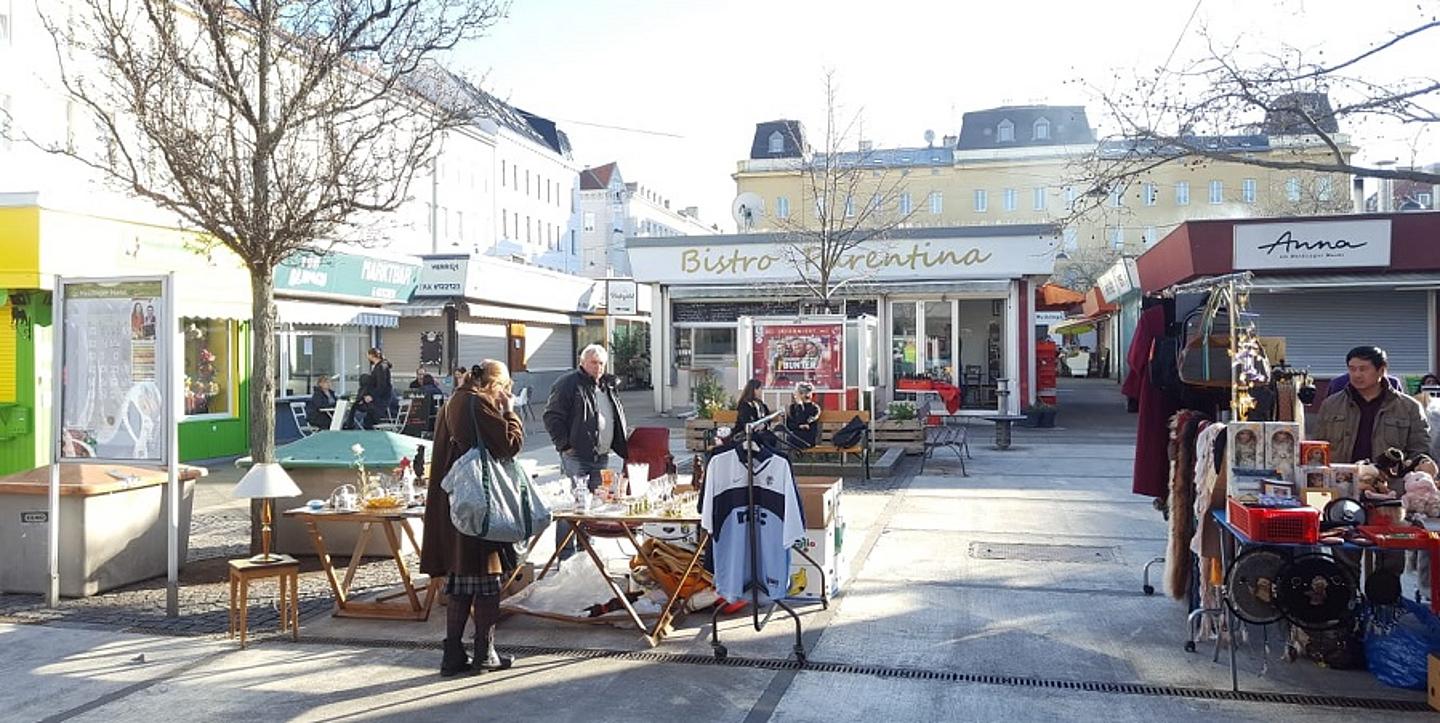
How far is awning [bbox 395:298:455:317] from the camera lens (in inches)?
932

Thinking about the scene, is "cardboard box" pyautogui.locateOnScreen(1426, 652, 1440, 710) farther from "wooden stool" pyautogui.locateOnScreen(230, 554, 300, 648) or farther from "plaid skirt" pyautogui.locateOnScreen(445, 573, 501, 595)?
"wooden stool" pyautogui.locateOnScreen(230, 554, 300, 648)

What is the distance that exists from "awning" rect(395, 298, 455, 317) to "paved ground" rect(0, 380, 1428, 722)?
674 inches

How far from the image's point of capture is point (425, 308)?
2377 centimetres

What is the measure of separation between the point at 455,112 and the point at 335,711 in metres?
5.14

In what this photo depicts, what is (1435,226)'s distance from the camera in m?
17.5

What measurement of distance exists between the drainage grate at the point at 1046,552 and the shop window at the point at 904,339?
1362cm

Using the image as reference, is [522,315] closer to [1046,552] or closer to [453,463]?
[1046,552]

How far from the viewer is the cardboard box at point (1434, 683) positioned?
15.9ft

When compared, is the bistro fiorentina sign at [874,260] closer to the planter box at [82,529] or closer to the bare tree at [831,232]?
the bare tree at [831,232]

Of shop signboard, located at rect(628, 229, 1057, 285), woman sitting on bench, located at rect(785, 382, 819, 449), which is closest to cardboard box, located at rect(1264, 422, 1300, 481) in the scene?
woman sitting on bench, located at rect(785, 382, 819, 449)

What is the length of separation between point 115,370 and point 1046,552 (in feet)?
22.2

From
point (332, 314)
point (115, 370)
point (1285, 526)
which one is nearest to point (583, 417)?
point (115, 370)

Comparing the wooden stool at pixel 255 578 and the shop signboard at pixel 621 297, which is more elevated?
the shop signboard at pixel 621 297

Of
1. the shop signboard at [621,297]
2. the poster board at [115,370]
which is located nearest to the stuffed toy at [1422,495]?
the poster board at [115,370]
